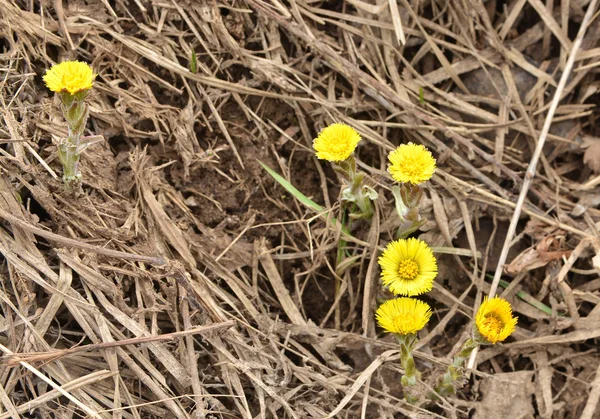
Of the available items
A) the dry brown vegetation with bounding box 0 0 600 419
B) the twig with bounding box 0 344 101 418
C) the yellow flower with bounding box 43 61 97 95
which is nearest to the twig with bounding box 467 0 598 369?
the dry brown vegetation with bounding box 0 0 600 419

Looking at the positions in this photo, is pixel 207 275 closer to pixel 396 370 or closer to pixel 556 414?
pixel 396 370

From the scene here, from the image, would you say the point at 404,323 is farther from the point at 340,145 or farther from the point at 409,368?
the point at 340,145

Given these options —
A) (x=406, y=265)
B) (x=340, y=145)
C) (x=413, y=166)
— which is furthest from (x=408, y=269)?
(x=340, y=145)

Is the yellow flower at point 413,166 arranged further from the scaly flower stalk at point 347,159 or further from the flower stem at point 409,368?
the flower stem at point 409,368

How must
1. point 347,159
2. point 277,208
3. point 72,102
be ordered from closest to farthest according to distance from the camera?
point 72,102 < point 347,159 < point 277,208

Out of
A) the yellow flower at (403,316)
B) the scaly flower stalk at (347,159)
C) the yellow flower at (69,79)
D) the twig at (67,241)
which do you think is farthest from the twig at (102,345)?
the yellow flower at (69,79)

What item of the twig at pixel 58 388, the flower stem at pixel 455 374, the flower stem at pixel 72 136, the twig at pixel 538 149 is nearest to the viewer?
the twig at pixel 58 388

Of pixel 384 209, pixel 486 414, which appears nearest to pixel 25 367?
pixel 384 209

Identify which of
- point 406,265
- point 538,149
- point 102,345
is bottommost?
point 102,345
